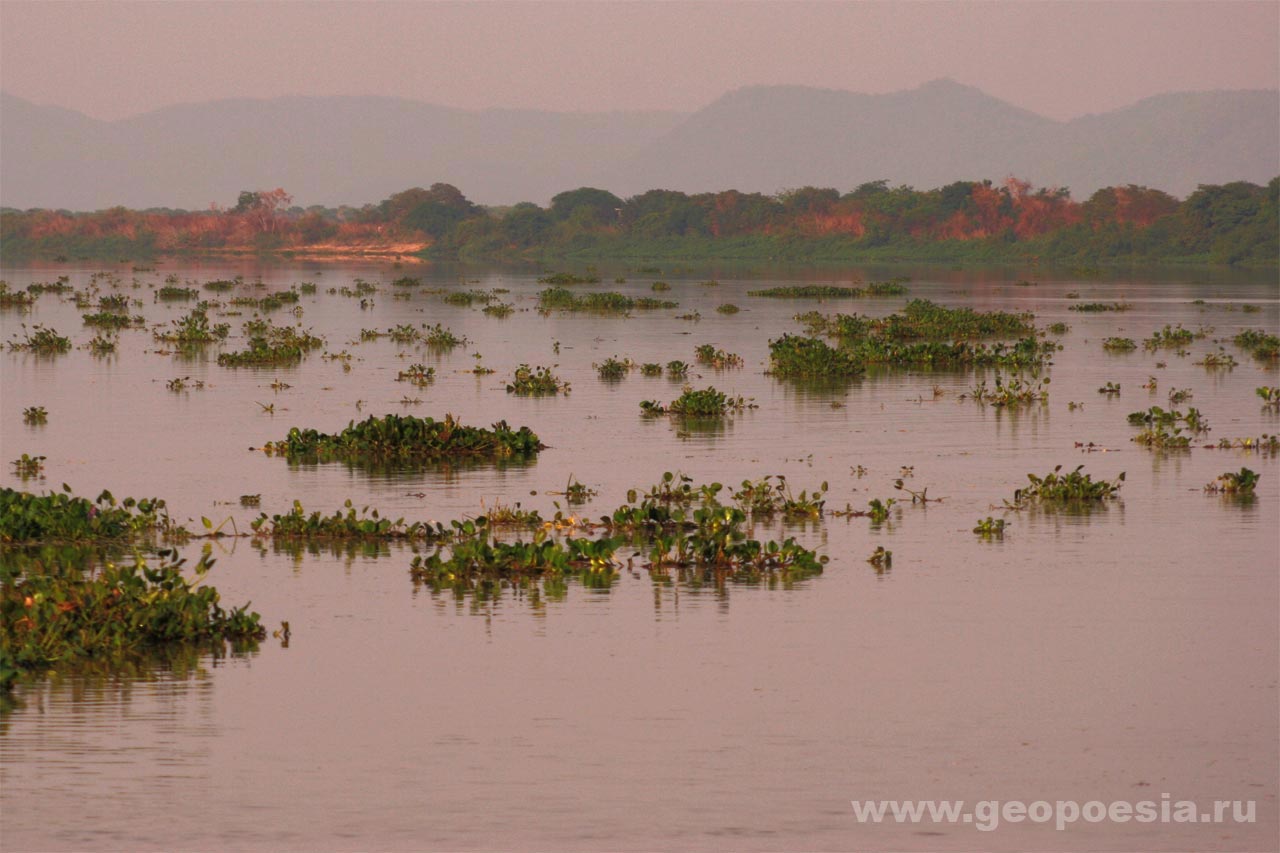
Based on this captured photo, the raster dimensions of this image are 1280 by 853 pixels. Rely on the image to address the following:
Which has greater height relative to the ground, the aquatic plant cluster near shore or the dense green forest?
the dense green forest

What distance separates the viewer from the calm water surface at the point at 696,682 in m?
8.73

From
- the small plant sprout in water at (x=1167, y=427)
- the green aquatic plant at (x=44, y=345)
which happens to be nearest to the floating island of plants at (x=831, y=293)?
the green aquatic plant at (x=44, y=345)

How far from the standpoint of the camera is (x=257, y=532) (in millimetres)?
15477

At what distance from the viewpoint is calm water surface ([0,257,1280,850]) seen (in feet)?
28.7

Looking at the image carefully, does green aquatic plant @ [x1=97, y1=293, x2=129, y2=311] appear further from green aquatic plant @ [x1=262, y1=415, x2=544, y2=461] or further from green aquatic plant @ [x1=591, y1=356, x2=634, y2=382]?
green aquatic plant @ [x1=262, y1=415, x2=544, y2=461]

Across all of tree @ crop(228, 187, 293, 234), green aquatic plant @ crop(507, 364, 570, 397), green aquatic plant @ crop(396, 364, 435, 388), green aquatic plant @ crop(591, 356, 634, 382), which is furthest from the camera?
tree @ crop(228, 187, 293, 234)

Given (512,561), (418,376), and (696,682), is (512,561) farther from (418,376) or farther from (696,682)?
(418,376)

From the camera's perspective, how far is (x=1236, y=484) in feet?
60.2

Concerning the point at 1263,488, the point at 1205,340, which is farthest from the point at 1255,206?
the point at 1263,488

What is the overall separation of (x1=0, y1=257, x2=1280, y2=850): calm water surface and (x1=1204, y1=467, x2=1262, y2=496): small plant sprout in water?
0.72 feet

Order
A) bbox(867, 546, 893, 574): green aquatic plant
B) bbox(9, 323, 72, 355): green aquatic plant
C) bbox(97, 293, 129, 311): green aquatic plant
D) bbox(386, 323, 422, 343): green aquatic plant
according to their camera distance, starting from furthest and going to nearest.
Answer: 1. bbox(97, 293, 129, 311): green aquatic plant
2. bbox(386, 323, 422, 343): green aquatic plant
3. bbox(9, 323, 72, 355): green aquatic plant
4. bbox(867, 546, 893, 574): green aquatic plant

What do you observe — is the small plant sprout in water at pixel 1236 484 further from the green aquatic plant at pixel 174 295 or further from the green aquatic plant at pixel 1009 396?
the green aquatic plant at pixel 174 295

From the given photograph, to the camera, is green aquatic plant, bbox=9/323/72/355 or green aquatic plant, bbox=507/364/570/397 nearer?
green aquatic plant, bbox=507/364/570/397

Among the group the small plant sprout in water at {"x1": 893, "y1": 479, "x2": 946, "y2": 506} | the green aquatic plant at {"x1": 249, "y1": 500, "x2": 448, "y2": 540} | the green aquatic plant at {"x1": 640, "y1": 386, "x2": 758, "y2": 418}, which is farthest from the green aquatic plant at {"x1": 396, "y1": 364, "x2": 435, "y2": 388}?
the green aquatic plant at {"x1": 249, "y1": 500, "x2": 448, "y2": 540}
